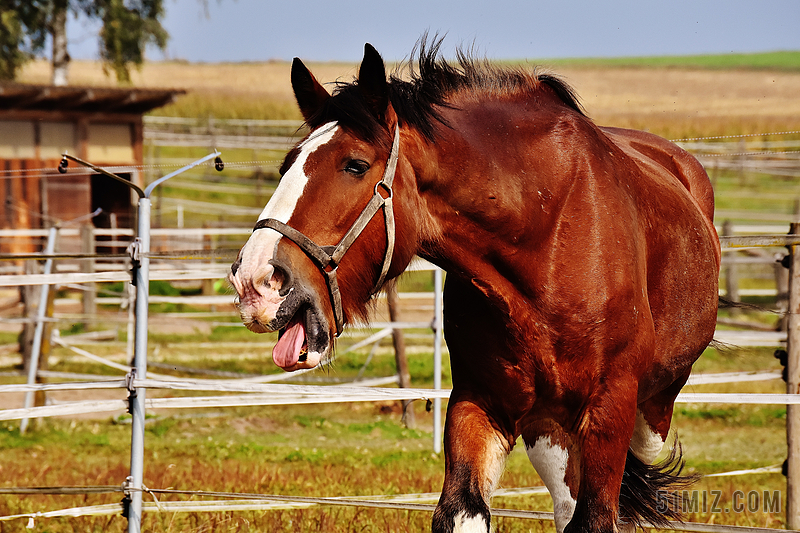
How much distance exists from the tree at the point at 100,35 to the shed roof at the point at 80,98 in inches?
252

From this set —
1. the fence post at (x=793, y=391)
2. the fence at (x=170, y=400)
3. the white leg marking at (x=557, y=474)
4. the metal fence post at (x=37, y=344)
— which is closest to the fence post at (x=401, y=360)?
the metal fence post at (x=37, y=344)

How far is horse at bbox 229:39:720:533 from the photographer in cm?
256

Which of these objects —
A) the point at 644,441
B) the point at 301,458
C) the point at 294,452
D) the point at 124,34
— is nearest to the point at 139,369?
the point at 644,441

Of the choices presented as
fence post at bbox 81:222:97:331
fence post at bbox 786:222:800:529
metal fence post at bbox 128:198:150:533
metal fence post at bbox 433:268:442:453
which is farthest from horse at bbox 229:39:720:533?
fence post at bbox 81:222:97:331

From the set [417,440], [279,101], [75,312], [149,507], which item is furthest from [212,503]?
[279,101]

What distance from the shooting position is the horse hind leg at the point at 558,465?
354cm

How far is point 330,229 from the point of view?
2574 mm

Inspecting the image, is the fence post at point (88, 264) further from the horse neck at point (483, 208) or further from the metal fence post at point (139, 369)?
the horse neck at point (483, 208)

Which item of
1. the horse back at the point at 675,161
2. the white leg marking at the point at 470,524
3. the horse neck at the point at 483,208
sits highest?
the horse back at the point at 675,161

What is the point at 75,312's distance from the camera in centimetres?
1531

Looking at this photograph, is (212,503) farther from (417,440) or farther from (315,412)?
(315,412)

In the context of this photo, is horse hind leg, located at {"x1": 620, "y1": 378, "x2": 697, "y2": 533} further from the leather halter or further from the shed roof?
the shed roof

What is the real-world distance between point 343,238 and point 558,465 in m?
1.60

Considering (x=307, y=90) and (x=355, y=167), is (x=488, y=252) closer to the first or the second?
(x=355, y=167)
